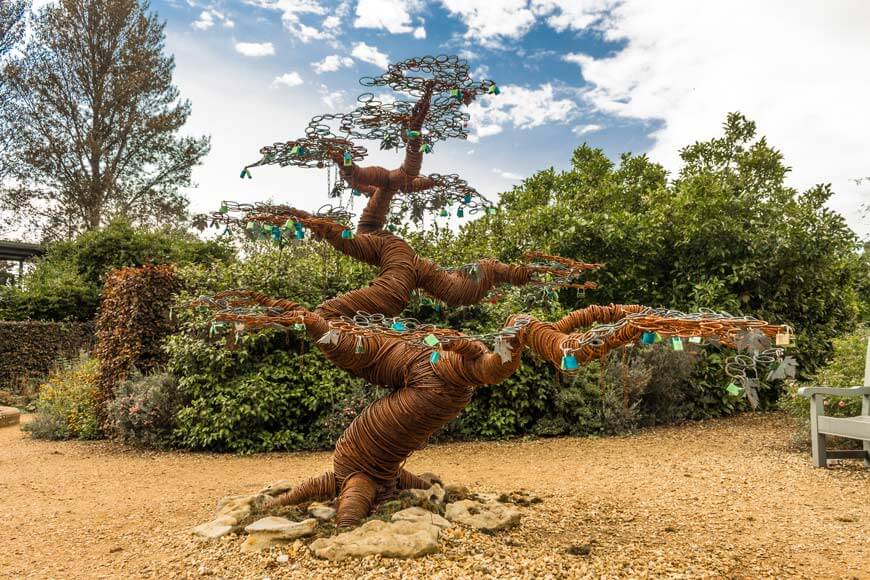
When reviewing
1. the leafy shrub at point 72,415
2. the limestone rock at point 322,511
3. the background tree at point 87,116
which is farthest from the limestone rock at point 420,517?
the background tree at point 87,116

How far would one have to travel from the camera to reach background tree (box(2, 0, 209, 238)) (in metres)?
18.3

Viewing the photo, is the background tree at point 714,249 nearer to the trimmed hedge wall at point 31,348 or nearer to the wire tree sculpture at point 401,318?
the wire tree sculpture at point 401,318

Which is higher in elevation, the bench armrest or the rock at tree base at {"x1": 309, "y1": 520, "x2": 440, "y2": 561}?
the bench armrest

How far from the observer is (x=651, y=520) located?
3.51 meters

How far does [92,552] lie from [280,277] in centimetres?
389

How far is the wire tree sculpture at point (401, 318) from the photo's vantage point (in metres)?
2.48

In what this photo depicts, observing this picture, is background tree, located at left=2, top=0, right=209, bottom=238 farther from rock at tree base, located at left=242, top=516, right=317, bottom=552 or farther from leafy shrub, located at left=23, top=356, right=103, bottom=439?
rock at tree base, located at left=242, top=516, right=317, bottom=552

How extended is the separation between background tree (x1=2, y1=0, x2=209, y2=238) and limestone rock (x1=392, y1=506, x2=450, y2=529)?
1836 centimetres

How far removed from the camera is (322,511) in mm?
3137

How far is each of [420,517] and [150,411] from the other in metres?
4.60

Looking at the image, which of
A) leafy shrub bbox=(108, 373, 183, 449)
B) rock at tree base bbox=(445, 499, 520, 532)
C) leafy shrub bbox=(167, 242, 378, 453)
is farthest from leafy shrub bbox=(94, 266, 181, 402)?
rock at tree base bbox=(445, 499, 520, 532)

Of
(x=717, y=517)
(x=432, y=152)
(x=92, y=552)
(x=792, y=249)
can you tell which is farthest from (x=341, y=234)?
(x=792, y=249)

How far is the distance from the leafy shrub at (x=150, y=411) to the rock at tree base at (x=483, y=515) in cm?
436

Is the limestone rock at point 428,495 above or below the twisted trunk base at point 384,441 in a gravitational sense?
below
